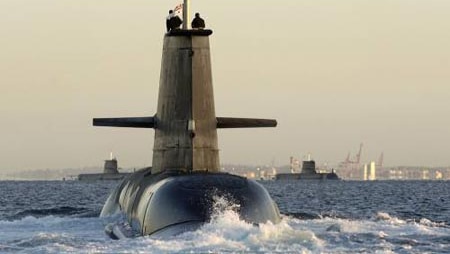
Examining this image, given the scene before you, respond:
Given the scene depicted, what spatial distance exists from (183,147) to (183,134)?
0.43 m

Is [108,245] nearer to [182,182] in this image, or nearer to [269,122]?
[182,182]

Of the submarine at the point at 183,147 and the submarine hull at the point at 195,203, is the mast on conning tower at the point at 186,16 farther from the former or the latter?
the submarine hull at the point at 195,203

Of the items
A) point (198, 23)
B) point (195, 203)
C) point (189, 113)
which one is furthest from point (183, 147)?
point (195, 203)

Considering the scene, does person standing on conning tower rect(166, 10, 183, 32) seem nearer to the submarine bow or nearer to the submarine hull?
the submarine bow

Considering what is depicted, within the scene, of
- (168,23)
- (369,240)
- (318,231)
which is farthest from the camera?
(168,23)

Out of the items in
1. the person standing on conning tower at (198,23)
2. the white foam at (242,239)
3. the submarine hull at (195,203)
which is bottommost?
the white foam at (242,239)

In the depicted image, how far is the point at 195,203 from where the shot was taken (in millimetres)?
23906

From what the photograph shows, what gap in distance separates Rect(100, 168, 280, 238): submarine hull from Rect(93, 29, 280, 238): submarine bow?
1.3 inches

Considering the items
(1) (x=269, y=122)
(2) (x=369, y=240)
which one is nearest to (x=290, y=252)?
(2) (x=369, y=240)

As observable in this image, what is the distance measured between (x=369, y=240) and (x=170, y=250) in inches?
263

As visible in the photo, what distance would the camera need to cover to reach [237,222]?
22.9 m

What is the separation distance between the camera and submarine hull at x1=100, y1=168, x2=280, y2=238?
2364 cm

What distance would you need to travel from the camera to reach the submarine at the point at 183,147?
2483 cm

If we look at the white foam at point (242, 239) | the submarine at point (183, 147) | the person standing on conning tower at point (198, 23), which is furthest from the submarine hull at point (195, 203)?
the person standing on conning tower at point (198, 23)
